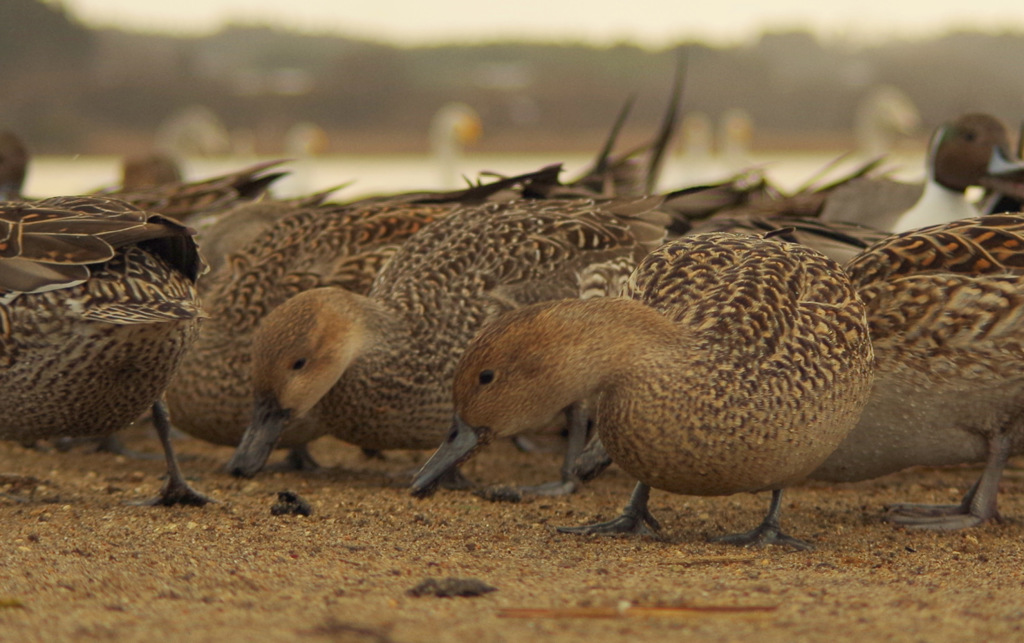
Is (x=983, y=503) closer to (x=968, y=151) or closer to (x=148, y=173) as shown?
(x=968, y=151)

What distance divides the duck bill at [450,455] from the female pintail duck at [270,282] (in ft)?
3.28

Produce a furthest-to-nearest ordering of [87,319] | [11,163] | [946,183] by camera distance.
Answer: [11,163], [946,183], [87,319]

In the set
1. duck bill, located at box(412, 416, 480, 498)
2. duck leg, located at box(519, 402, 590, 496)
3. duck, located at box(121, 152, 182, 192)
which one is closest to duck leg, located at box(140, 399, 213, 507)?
duck bill, located at box(412, 416, 480, 498)

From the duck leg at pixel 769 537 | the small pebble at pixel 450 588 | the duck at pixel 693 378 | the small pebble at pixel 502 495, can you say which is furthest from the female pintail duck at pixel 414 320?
the small pebble at pixel 450 588

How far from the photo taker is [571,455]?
15.4 ft

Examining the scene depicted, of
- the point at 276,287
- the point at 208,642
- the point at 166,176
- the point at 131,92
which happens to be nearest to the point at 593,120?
the point at 131,92

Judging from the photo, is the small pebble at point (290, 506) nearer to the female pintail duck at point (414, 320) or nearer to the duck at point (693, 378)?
the female pintail duck at point (414, 320)

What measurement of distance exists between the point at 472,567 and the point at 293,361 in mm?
1263

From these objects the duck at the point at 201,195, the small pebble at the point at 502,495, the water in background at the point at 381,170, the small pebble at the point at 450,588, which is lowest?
the water in background at the point at 381,170

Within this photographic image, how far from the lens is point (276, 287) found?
16.6ft

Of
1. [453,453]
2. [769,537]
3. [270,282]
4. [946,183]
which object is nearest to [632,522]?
[769,537]

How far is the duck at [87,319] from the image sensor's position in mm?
3801

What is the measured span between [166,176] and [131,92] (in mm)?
23619

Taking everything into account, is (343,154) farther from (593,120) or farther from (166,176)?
(166,176)
